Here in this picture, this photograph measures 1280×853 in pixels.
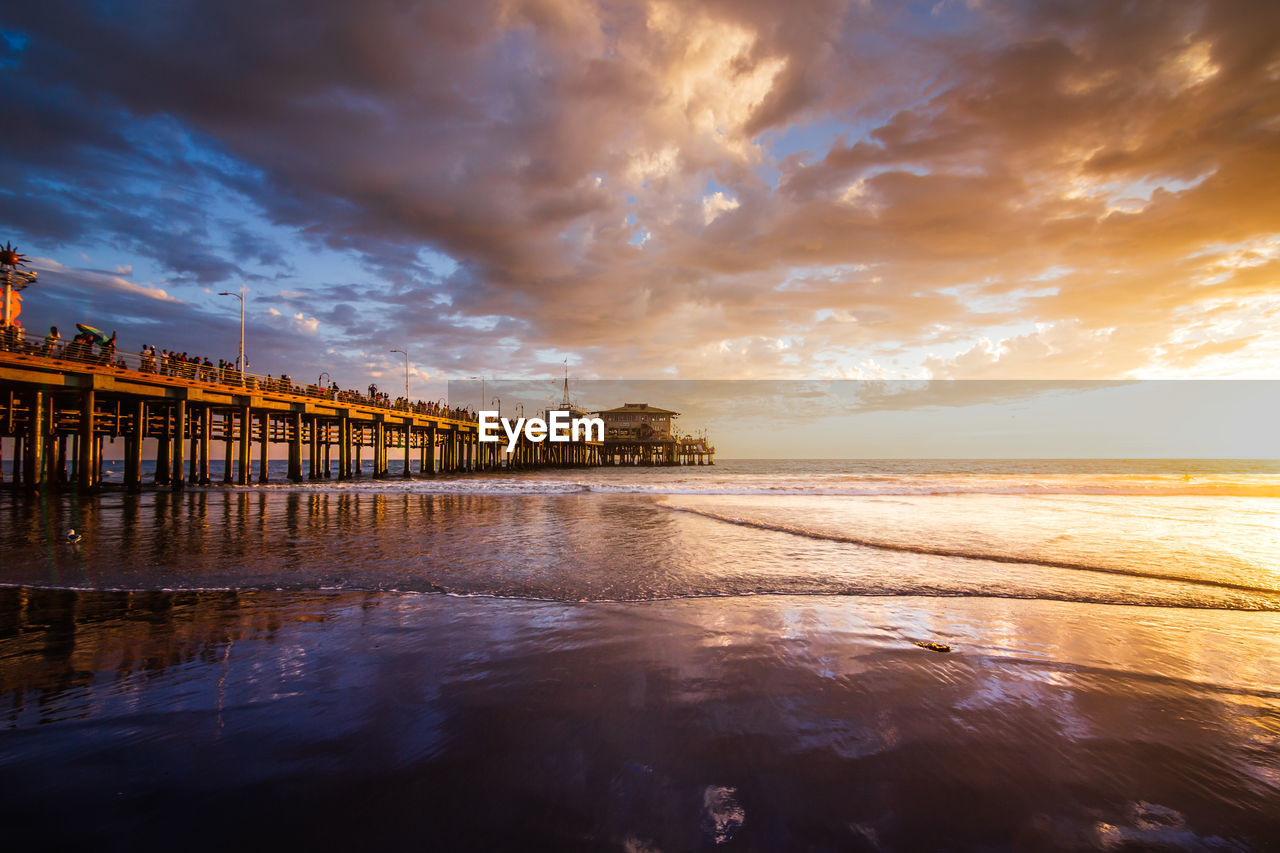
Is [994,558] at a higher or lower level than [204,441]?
lower

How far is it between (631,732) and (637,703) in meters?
0.42

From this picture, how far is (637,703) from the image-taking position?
3.73 metres

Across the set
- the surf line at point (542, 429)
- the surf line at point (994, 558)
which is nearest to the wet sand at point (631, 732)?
the surf line at point (994, 558)

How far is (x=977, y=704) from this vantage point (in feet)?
12.4

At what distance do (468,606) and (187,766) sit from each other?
Result: 11.5 feet

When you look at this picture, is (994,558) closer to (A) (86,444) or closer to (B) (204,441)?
(A) (86,444)

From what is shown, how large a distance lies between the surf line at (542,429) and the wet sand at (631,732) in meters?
50.5

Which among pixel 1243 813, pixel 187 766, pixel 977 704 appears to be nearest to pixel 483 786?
pixel 187 766

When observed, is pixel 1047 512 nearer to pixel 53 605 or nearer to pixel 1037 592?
pixel 1037 592

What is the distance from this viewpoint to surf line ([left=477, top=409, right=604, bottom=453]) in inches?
2339

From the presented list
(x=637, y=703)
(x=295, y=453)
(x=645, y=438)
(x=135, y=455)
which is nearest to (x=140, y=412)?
(x=135, y=455)

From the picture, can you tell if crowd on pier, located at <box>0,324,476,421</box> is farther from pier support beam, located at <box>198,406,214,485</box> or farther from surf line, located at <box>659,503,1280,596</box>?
surf line, located at <box>659,503,1280,596</box>

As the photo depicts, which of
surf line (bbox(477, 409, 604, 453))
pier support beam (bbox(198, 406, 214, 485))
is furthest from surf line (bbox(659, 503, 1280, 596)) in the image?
surf line (bbox(477, 409, 604, 453))

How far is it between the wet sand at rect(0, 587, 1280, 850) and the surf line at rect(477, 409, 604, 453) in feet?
166
